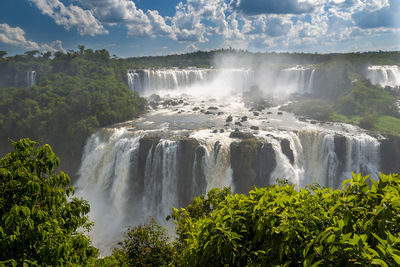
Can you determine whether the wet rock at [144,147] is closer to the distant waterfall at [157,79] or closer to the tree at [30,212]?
the tree at [30,212]

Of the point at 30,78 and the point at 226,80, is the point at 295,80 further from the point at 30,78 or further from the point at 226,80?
the point at 30,78

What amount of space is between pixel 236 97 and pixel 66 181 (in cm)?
3914

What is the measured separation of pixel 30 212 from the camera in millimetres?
4109

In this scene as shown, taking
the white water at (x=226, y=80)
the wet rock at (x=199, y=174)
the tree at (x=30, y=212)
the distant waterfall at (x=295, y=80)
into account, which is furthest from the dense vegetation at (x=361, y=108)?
the tree at (x=30, y=212)

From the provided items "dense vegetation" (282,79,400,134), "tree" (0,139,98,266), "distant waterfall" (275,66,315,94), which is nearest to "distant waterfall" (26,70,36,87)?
"dense vegetation" (282,79,400,134)

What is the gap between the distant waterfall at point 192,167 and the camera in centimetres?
1988

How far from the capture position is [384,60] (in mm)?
51156

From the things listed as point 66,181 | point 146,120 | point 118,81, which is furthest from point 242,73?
point 66,181

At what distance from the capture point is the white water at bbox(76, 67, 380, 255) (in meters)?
19.9

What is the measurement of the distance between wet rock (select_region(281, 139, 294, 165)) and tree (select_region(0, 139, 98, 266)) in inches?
711

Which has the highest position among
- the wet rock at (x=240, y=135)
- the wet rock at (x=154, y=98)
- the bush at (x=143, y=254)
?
the wet rock at (x=154, y=98)

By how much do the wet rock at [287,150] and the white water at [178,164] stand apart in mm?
287

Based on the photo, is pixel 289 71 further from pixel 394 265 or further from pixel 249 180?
pixel 394 265

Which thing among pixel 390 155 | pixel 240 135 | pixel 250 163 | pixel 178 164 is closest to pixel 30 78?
pixel 178 164
